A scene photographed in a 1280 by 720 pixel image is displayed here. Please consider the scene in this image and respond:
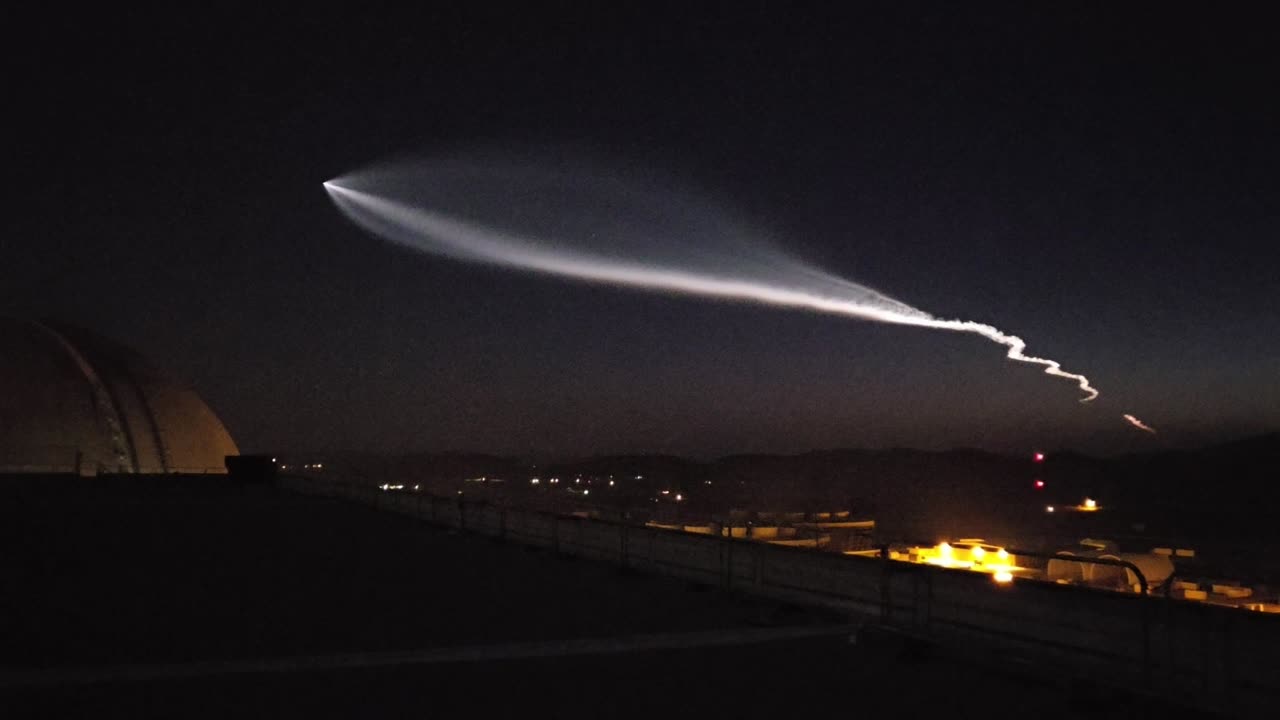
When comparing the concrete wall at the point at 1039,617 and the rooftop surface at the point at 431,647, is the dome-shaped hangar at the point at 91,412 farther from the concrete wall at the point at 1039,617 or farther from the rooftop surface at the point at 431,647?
the concrete wall at the point at 1039,617

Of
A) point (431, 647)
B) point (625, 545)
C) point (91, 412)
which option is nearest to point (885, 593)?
point (431, 647)

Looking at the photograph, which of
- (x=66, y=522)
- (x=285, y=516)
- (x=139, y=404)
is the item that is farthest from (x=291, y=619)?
(x=139, y=404)

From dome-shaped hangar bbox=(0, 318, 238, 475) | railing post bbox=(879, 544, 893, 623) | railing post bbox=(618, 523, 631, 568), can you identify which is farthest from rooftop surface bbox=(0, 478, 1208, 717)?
dome-shaped hangar bbox=(0, 318, 238, 475)

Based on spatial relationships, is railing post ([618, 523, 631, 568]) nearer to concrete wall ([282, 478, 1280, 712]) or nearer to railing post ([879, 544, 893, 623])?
concrete wall ([282, 478, 1280, 712])

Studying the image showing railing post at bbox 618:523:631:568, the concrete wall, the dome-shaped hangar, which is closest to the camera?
the concrete wall

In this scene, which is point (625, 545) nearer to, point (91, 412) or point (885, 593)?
point (885, 593)

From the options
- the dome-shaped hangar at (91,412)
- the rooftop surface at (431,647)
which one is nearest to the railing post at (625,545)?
the rooftop surface at (431,647)

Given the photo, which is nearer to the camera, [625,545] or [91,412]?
[625,545]
